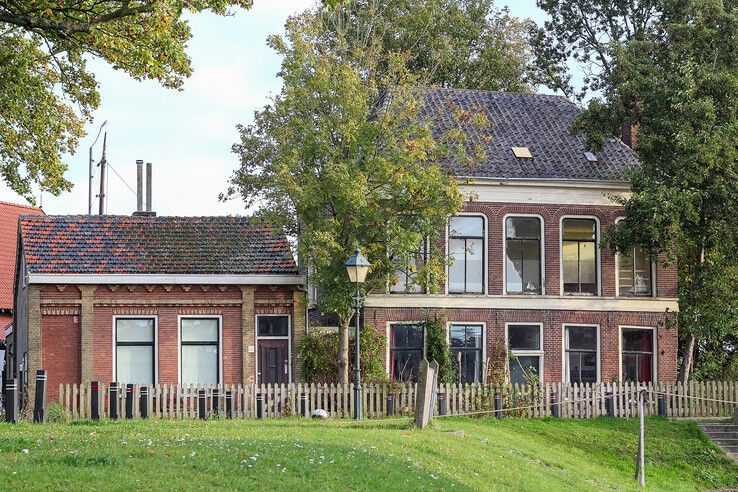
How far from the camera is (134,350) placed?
3700 centimetres

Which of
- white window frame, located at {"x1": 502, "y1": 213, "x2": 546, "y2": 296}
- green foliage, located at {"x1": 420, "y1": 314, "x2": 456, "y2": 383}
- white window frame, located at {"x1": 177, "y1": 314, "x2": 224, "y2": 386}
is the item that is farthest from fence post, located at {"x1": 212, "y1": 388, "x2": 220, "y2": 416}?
white window frame, located at {"x1": 502, "y1": 213, "x2": 546, "y2": 296}

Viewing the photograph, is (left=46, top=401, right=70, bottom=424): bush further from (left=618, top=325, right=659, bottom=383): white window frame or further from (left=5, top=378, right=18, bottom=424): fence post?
(left=618, top=325, right=659, bottom=383): white window frame

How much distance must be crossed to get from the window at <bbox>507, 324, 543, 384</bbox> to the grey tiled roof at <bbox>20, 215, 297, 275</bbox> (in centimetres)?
720

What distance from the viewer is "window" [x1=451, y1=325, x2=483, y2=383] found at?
1518 inches

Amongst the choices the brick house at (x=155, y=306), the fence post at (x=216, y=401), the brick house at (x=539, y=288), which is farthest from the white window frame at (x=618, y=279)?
the fence post at (x=216, y=401)

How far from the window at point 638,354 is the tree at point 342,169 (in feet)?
24.9

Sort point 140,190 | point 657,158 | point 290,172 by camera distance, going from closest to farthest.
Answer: point 290,172
point 657,158
point 140,190

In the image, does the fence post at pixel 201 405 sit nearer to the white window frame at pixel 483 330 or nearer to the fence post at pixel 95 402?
the fence post at pixel 95 402

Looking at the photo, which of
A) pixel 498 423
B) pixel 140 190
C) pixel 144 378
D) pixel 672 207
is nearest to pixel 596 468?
pixel 498 423

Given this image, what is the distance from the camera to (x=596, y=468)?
2967 cm

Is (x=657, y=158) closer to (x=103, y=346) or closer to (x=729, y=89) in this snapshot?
(x=729, y=89)

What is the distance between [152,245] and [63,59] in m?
10.2

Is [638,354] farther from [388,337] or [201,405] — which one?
[201,405]

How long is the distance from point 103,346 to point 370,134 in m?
9.95
